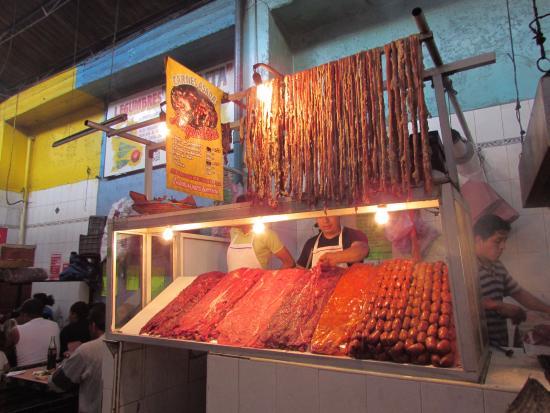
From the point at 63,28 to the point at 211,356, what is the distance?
904 cm

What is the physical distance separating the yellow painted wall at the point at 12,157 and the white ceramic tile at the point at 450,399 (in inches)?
480

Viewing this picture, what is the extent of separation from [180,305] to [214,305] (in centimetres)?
40

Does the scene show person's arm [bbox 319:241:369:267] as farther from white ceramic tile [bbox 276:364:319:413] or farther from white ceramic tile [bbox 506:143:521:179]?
white ceramic tile [bbox 506:143:521:179]

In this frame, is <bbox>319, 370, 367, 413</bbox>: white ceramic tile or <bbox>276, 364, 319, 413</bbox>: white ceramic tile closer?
<bbox>319, 370, 367, 413</bbox>: white ceramic tile

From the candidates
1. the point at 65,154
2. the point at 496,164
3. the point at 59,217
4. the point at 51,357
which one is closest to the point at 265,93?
the point at 496,164

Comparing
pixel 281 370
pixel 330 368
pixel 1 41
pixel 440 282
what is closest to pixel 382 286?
pixel 440 282

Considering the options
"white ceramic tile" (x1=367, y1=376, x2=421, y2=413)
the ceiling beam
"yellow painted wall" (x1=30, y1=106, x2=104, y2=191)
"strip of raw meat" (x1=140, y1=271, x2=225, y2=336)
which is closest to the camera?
"white ceramic tile" (x1=367, y1=376, x2=421, y2=413)

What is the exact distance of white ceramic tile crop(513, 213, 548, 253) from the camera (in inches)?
170

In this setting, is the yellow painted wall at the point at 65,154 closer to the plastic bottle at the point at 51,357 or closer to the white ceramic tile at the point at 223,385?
the plastic bottle at the point at 51,357

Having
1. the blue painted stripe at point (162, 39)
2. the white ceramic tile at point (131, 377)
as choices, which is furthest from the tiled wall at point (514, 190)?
the blue painted stripe at point (162, 39)

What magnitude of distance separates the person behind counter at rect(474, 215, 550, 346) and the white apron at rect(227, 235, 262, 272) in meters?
2.45

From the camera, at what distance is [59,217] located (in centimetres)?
1009

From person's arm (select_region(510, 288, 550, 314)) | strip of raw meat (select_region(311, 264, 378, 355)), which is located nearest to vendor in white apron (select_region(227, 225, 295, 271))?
strip of raw meat (select_region(311, 264, 378, 355))

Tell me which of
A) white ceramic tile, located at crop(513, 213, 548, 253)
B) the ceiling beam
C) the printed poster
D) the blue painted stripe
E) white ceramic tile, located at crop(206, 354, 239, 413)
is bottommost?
white ceramic tile, located at crop(206, 354, 239, 413)
